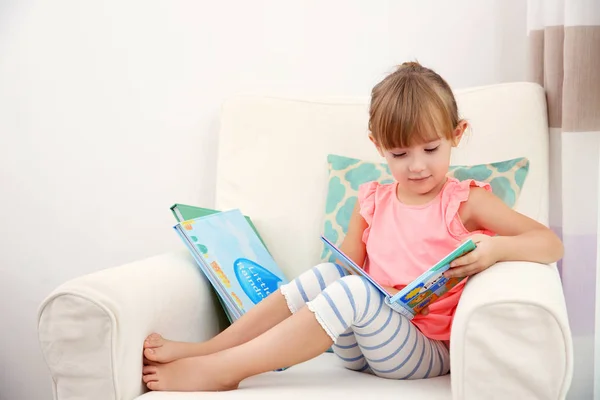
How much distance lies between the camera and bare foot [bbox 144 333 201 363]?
4.24 ft

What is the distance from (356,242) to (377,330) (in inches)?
12.3

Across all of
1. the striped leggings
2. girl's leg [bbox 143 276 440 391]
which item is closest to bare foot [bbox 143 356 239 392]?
girl's leg [bbox 143 276 440 391]

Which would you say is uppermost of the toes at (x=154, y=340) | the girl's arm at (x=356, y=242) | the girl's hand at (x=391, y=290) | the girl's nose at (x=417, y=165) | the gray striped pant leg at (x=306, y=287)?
the girl's nose at (x=417, y=165)

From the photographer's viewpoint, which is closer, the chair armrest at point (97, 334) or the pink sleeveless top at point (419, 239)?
the chair armrest at point (97, 334)

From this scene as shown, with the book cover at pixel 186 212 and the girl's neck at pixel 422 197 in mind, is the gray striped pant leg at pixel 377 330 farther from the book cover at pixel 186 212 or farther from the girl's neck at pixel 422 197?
the book cover at pixel 186 212

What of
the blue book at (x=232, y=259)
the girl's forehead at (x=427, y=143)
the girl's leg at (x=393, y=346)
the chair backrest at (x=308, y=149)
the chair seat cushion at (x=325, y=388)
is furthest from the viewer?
the chair backrest at (x=308, y=149)

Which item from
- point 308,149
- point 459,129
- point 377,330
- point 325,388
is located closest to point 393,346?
point 377,330

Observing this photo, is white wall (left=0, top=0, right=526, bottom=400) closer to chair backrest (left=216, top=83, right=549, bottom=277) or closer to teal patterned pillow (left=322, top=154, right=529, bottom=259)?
chair backrest (left=216, top=83, right=549, bottom=277)

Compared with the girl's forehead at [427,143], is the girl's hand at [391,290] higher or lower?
lower

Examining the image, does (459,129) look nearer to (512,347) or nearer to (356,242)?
(356,242)

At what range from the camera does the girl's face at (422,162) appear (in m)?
1.40

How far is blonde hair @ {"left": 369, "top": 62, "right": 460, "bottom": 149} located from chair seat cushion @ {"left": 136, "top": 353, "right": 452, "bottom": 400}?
0.43 m

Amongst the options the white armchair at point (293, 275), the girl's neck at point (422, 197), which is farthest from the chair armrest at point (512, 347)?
the girl's neck at point (422, 197)

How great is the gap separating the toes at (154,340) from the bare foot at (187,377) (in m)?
0.04
